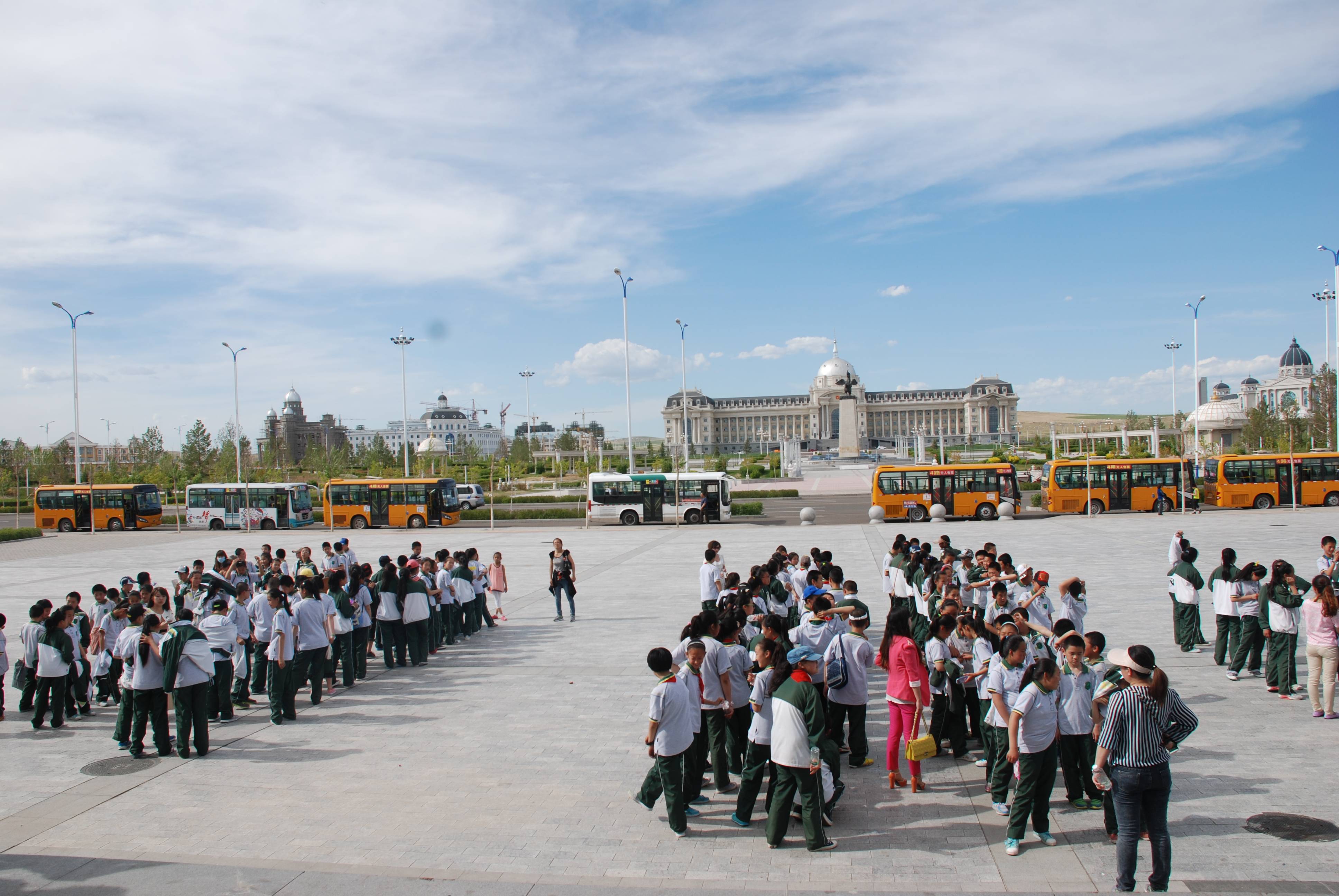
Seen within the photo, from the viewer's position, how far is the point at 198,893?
5797mm

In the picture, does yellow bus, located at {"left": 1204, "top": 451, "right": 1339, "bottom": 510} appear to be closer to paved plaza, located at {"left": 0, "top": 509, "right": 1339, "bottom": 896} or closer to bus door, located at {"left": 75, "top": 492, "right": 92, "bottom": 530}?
paved plaza, located at {"left": 0, "top": 509, "right": 1339, "bottom": 896}

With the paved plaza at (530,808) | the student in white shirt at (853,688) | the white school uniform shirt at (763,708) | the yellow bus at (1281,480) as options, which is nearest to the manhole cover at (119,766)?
the paved plaza at (530,808)

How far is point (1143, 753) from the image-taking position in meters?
5.18

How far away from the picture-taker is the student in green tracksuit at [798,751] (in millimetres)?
5949

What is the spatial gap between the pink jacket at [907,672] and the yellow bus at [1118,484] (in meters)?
32.2

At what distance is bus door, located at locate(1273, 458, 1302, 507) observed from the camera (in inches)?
1419

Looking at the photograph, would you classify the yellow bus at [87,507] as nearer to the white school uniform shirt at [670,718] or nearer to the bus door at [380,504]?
the bus door at [380,504]

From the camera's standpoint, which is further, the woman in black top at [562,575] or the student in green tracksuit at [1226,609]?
the woman in black top at [562,575]

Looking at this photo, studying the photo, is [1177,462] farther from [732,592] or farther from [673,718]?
[673,718]

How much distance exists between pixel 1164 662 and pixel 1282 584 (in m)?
2.24

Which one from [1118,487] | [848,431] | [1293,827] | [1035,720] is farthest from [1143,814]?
[848,431]

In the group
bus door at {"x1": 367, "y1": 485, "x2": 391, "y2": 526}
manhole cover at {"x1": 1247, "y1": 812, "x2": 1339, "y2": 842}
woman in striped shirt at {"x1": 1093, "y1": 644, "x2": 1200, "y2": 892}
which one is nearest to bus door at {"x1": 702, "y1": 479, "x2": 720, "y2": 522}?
bus door at {"x1": 367, "y1": 485, "x2": 391, "y2": 526}

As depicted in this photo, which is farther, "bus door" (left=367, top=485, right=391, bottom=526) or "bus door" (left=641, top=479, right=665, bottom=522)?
"bus door" (left=367, top=485, right=391, bottom=526)

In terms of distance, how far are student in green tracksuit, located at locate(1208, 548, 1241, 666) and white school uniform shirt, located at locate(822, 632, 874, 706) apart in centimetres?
584
